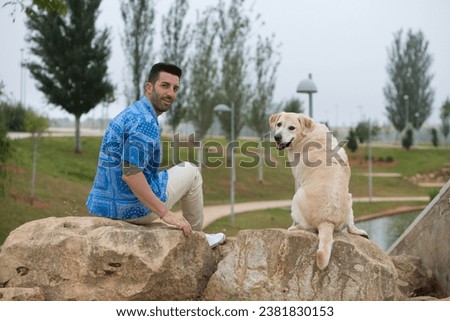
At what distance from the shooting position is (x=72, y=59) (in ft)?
92.6

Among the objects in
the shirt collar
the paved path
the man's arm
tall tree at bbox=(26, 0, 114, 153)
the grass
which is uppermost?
tall tree at bbox=(26, 0, 114, 153)

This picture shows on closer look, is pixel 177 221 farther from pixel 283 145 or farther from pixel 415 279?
pixel 415 279

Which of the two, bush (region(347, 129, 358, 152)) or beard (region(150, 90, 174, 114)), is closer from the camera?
beard (region(150, 90, 174, 114))

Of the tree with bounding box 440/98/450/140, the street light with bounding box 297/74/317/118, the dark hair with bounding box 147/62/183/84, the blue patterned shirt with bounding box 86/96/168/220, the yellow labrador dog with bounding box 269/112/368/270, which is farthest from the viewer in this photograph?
the tree with bounding box 440/98/450/140

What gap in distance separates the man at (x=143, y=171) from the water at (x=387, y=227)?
→ 11.7 metres

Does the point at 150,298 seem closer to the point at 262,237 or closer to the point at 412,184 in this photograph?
the point at 262,237

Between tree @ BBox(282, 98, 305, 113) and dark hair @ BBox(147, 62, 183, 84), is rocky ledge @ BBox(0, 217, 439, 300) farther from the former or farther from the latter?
tree @ BBox(282, 98, 305, 113)

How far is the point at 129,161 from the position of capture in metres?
5.10

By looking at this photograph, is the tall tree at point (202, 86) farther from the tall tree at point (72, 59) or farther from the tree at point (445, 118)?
the tree at point (445, 118)

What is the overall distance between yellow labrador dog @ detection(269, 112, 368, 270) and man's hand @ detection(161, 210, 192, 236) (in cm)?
96

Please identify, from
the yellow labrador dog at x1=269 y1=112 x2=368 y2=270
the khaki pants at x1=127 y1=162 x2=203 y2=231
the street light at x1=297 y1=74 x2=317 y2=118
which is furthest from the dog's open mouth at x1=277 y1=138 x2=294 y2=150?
the street light at x1=297 y1=74 x2=317 y2=118

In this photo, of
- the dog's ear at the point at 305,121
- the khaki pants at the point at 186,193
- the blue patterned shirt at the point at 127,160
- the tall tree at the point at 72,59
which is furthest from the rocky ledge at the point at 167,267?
the tall tree at the point at 72,59

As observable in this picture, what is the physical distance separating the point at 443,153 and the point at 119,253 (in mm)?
44284

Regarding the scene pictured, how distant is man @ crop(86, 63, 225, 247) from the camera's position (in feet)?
16.7
